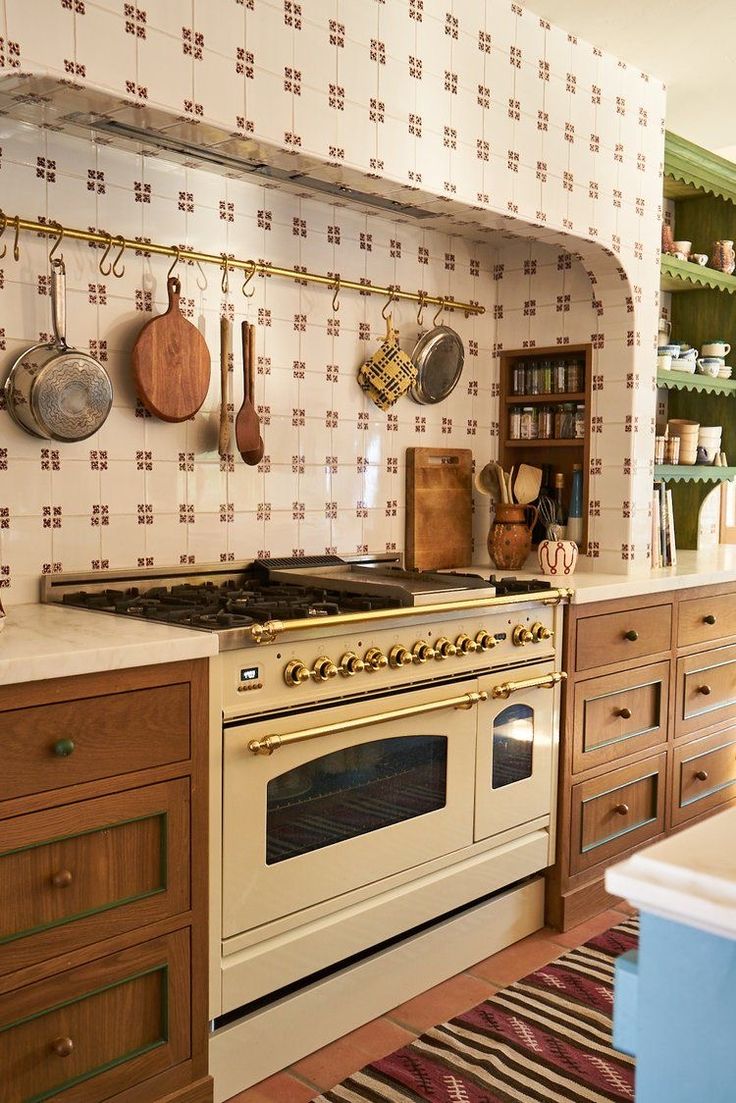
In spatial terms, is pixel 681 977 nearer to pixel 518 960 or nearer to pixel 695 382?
pixel 518 960

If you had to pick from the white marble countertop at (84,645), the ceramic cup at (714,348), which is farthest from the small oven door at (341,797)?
the ceramic cup at (714,348)

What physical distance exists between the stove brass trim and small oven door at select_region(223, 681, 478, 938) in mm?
194

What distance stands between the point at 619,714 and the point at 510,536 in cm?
65

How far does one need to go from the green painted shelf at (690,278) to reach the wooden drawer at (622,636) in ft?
4.16

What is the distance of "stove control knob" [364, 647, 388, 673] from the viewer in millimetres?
2344

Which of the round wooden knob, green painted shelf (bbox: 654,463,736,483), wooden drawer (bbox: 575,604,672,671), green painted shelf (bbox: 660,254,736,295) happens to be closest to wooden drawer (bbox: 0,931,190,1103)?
the round wooden knob

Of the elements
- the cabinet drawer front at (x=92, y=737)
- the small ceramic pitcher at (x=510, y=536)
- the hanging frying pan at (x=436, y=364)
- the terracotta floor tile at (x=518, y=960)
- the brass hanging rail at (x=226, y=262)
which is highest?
the brass hanging rail at (x=226, y=262)

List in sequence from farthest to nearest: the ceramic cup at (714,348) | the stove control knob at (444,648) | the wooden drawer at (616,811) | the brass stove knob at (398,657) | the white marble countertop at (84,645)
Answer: the ceramic cup at (714,348), the wooden drawer at (616,811), the stove control knob at (444,648), the brass stove knob at (398,657), the white marble countertop at (84,645)

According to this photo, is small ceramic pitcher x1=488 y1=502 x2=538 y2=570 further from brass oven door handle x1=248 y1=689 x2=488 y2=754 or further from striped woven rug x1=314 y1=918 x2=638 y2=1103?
striped woven rug x1=314 y1=918 x2=638 y2=1103

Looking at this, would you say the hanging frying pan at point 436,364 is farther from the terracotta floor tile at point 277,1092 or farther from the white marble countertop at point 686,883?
the white marble countertop at point 686,883

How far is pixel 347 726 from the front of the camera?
7.50ft

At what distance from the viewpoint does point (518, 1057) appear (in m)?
2.32

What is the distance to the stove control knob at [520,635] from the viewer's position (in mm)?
2768

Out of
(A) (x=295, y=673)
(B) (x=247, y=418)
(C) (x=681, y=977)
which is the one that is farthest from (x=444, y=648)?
(C) (x=681, y=977)
